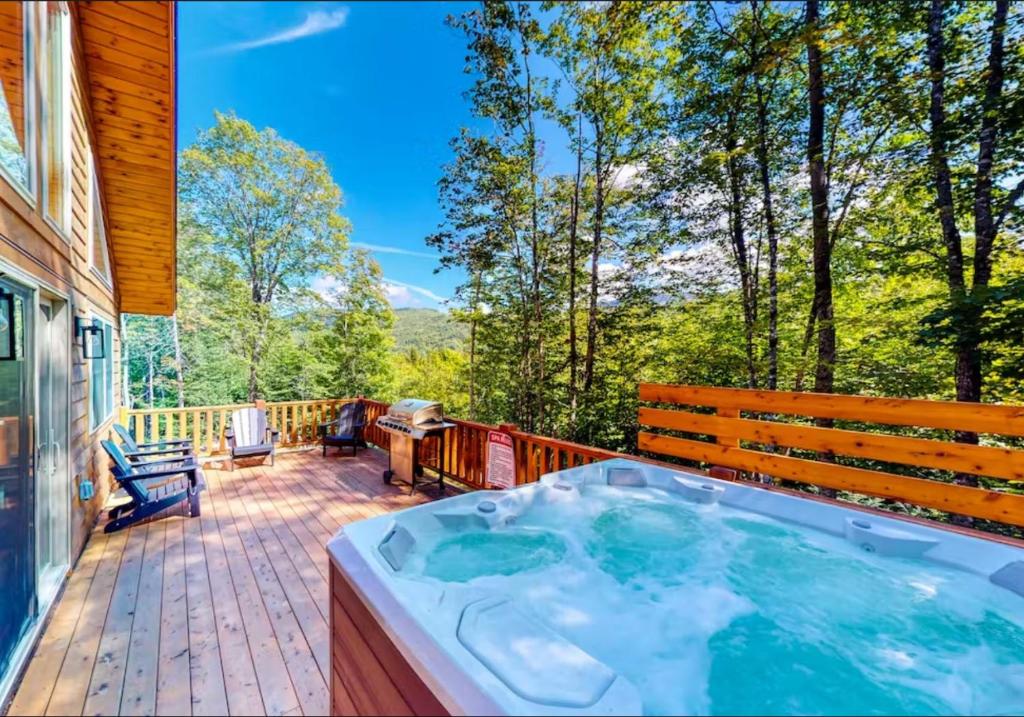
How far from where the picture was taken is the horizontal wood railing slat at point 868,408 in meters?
1.98

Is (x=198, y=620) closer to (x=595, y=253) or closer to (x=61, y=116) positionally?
(x=61, y=116)

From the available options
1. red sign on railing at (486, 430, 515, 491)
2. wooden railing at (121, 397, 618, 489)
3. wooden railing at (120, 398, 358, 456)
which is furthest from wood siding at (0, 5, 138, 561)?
red sign on railing at (486, 430, 515, 491)

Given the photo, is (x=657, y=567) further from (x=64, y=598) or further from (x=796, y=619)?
(x=64, y=598)

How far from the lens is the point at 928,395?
4.37 metres

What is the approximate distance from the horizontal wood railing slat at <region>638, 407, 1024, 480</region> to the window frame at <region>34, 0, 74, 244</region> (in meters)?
4.29

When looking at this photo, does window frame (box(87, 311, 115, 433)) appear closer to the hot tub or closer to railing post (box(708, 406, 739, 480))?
the hot tub

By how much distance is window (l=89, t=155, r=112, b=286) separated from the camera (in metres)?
3.54

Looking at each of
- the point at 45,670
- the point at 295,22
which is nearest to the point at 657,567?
the point at 45,670

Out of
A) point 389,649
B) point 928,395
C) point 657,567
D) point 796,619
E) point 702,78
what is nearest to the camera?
point 389,649

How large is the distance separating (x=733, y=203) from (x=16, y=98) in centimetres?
640

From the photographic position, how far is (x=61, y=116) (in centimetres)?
253

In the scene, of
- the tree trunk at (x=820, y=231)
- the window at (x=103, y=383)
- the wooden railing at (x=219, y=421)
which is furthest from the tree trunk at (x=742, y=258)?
the window at (x=103, y=383)

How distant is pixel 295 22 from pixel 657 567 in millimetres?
3461

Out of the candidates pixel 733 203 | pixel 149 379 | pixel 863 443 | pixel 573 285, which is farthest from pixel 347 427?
pixel 149 379
